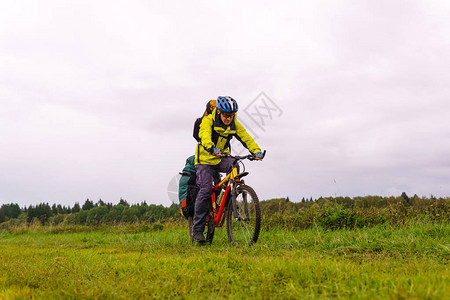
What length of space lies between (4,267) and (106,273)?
1986 millimetres

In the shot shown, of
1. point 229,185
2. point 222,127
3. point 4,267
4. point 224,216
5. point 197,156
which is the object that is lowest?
point 4,267

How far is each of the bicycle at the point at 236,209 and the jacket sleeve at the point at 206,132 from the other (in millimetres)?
350

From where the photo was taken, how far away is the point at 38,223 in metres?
19.1

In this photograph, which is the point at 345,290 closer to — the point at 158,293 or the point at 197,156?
the point at 158,293

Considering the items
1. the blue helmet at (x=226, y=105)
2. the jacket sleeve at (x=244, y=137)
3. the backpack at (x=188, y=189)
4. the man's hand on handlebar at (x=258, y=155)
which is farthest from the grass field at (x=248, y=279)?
the backpack at (x=188, y=189)

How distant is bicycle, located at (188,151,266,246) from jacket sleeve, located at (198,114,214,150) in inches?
13.8

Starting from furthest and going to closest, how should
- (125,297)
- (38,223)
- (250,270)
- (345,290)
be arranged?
1. (38,223)
2. (250,270)
3. (125,297)
4. (345,290)

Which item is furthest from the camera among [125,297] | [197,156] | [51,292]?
[197,156]

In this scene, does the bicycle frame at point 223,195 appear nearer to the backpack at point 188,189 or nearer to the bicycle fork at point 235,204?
the bicycle fork at point 235,204

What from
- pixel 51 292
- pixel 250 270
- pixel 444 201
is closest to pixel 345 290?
pixel 250 270

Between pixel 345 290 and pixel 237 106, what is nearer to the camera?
pixel 345 290

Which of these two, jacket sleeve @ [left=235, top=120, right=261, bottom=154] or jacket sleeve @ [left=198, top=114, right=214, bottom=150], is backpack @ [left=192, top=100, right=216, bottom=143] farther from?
jacket sleeve @ [left=235, top=120, right=261, bottom=154]

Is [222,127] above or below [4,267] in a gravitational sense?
above

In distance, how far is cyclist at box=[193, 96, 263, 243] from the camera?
6.63 metres
